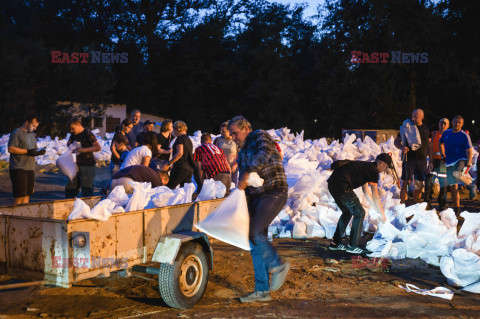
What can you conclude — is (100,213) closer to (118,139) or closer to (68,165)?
(68,165)

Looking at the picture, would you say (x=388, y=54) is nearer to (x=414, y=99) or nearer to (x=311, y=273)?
(x=414, y=99)

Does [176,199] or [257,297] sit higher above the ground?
[176,199]

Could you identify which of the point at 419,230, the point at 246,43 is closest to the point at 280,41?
the point at 246,43

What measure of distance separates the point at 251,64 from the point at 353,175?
27.8 metres

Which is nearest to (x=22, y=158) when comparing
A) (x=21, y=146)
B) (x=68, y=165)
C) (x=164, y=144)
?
(x=21, y=146)

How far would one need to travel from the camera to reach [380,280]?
452cm

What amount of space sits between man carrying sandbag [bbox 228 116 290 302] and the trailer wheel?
413 mm

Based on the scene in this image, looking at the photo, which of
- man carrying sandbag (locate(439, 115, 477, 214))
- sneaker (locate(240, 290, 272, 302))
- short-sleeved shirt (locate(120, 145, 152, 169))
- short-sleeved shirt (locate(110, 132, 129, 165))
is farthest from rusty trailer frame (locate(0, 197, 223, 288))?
man carrying sandbag (locate(439, 115, 477, 214))

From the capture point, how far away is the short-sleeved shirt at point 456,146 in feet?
24.0

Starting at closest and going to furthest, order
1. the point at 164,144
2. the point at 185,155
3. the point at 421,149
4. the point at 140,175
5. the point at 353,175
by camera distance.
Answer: the point at 140,175, the point at 353,175, the point at 185,155, the point at 164,144, the point at 421,149

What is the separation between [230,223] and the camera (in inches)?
144

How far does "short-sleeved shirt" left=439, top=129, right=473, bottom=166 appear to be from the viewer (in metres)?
7.32

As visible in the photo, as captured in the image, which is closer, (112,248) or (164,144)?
(112,248)

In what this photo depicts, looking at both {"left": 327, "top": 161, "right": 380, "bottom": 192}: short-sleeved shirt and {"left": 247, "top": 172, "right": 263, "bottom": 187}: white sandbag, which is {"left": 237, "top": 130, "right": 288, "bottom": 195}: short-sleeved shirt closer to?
{"left": 247, "top": 172, "right": 263, "bottom": 187}: white sandbag
